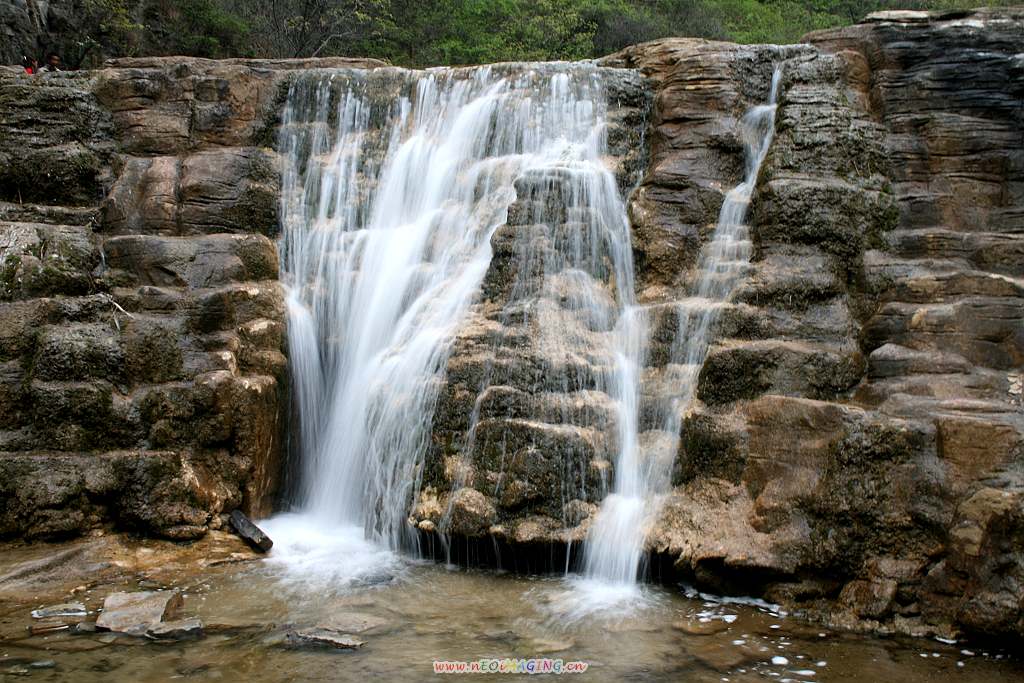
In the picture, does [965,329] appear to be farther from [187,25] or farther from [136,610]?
[187,25]

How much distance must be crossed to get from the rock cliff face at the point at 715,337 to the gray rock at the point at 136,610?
1285mm

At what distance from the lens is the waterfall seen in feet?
27.1

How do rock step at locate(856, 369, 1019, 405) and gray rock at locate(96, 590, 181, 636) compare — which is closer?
gray rock at locate(96, 590, 181, 636)

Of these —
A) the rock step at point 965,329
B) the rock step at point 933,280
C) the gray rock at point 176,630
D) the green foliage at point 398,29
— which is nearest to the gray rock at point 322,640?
the gray rock at point 176,630

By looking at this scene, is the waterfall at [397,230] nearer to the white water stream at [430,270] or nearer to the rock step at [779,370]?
the white water stream at [430,270]

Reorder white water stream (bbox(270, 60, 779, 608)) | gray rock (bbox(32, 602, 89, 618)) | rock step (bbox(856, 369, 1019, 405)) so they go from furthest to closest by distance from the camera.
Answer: white water stream (bbox(270, 60, 779, 608))
rock step (bbox(856, 369, 1019, 405))
gray rock (bbox(32, 602, 89, 618))

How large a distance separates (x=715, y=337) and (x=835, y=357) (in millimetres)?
1062

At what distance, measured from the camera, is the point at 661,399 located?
7.87 m

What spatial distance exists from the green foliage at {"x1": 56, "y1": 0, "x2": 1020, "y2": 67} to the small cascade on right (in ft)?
36.7

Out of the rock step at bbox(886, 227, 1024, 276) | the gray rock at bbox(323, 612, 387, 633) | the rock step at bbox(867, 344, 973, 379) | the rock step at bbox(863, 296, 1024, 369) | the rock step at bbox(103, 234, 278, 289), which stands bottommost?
the gray rock at bbox(323, 612, 387, 633)

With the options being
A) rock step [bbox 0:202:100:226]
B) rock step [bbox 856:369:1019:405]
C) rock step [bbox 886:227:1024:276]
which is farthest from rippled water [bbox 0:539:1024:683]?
rock step [bbox 0:202:100:226]


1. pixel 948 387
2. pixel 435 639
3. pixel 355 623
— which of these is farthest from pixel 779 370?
pixel 355 623

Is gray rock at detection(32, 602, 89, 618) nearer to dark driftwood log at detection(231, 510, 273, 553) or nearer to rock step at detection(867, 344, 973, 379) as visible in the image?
dark driftwood log at detection(231, 510, 273, 553)

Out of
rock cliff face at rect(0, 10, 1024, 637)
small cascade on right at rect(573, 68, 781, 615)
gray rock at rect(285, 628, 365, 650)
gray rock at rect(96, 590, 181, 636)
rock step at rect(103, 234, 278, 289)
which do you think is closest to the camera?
gray rock at rect(285, 628, 365, 650)
